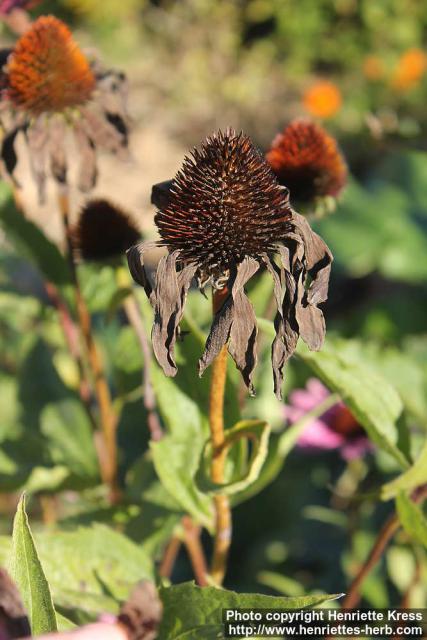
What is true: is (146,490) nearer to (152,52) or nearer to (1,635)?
(1,635)

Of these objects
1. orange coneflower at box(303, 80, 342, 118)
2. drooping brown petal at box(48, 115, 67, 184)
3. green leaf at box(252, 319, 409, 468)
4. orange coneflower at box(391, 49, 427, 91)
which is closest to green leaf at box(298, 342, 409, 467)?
green leaf at box(252, 319, 409, 468)

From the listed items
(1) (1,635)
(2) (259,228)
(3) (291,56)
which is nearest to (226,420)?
(2) (259,228)

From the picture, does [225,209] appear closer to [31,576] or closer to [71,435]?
[31,576]

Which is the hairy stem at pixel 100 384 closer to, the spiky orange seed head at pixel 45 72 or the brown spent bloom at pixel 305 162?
the spiky orange seed head at pixel 45 72

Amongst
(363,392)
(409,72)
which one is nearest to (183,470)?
(363,392)

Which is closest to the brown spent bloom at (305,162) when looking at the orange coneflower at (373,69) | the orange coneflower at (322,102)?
the orange coneflower at (322,102)
